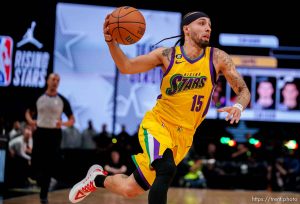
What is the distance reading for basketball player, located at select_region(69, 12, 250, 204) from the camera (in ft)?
14.4

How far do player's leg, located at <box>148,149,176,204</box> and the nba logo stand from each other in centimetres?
1022

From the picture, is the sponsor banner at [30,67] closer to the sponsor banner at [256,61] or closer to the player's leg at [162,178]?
the sponsor banner at [256,61]

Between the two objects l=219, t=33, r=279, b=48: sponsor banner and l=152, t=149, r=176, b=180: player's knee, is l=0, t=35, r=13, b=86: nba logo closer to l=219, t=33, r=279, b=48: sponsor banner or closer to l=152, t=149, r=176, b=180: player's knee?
l=219, t=33, r=279, b=48: sponsor banner

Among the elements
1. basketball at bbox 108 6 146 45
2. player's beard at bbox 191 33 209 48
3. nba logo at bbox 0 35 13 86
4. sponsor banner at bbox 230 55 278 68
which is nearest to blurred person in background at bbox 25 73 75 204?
basketball at bbox 108 6 146 45

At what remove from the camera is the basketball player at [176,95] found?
439cm

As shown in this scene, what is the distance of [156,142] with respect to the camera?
4344mm

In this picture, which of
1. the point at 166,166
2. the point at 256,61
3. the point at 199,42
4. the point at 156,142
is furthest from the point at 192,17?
the point at 256,61

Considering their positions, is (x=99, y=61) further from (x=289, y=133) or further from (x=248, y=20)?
(x=289, y=133)

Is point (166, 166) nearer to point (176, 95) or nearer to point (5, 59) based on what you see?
point (176, 95)

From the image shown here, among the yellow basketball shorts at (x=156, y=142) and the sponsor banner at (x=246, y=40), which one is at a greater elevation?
the sponsor banner at (x=246, y=40)

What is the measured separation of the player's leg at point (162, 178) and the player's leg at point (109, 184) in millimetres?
342

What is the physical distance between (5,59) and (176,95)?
33.9 ft

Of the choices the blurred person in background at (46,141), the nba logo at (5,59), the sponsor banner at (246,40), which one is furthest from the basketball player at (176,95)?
the sponsor banner at (246,40)

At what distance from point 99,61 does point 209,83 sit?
10961 mm
